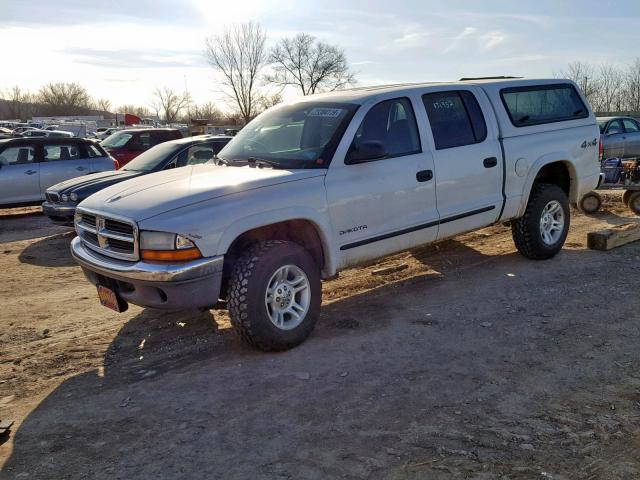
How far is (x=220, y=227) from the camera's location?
4082 mm

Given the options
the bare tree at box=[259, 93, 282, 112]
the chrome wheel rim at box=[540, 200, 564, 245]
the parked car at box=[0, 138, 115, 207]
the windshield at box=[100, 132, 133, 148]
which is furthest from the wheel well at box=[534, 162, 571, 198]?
the bare tree at box=[259, 93, 282, 112]

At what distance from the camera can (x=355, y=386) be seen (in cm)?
394

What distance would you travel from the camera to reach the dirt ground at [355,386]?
311 cm

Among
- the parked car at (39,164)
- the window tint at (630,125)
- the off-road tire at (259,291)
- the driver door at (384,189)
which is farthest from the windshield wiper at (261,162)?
the window tint at (630,125)

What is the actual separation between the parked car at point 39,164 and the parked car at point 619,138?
1348cm

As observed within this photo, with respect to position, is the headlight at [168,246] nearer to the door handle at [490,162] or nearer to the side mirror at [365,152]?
the side mirror at [365,152]

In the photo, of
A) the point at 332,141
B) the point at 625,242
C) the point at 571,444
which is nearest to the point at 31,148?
the point at 332,141

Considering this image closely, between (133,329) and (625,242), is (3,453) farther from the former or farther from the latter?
(625,242)

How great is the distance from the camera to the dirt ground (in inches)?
122

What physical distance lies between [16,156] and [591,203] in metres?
10.7

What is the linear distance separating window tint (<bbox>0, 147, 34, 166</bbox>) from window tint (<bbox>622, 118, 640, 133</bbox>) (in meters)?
Result: 15.9

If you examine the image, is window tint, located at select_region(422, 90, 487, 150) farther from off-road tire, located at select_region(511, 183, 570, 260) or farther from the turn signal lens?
the turn signal lens

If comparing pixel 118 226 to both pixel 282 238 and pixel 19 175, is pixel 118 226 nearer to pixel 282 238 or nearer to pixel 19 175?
pixel 282 238

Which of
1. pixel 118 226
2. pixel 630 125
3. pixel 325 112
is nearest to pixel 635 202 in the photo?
pixel 325 112
